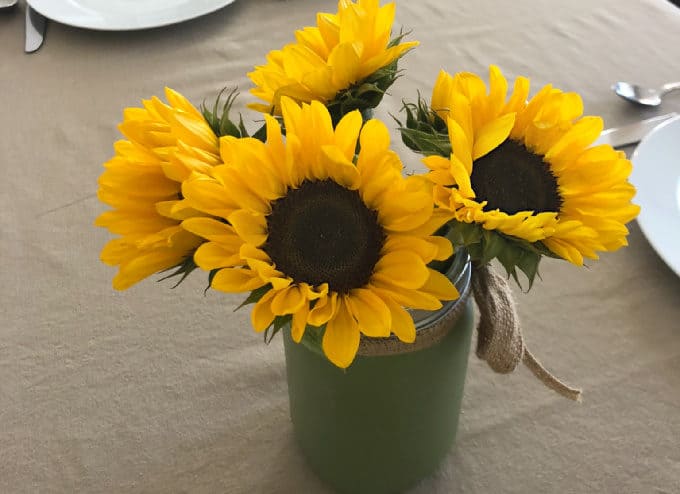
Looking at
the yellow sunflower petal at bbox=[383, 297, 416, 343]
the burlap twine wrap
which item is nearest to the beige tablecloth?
the burlap twine wrap

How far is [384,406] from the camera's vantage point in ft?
1.26

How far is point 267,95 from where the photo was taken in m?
0.32

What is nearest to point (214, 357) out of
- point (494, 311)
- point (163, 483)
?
point (163, 483)

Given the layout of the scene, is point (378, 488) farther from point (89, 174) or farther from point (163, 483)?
point (89, 174)

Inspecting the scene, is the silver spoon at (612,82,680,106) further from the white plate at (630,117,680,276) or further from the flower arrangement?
the flower arrangement

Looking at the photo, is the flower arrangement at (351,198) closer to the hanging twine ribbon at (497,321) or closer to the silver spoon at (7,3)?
the hanging twine ribbon at (497,321)

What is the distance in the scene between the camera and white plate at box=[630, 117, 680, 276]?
517mm

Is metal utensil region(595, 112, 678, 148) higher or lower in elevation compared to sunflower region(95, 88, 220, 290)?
lower

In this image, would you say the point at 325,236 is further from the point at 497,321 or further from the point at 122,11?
the point at 122,11

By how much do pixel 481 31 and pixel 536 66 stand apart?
0.09 metres

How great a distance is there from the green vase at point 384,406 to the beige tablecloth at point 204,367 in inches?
1.1

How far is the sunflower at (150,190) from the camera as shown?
0.27 meters

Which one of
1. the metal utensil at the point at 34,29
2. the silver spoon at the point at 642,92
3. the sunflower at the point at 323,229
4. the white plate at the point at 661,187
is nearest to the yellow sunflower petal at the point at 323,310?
the sunflower at the point at 323,229

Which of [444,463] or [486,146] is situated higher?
[486,146]
